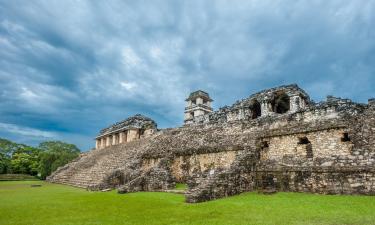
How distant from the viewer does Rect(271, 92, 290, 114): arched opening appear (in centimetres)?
2066

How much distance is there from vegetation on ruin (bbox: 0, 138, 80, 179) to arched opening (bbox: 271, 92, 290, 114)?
2622cm

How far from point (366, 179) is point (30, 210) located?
1033 centimetres

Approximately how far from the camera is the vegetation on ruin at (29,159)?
104 feet

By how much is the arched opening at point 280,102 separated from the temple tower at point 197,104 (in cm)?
1820

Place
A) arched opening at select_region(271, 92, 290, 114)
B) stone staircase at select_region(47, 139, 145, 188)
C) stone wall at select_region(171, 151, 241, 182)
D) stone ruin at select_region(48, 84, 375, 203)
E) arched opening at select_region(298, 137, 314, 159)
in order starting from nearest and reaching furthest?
stone ruin at select_region(48, 84, 375, 203), arched opening at select_region(298, 137, 314, 159), stone wall at select_region(171, 151, 241, 182), stone staircase at select_region(47, 139, 145, 188), arched opening at select_region(271, 92, 290, 114)

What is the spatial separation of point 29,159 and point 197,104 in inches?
1076

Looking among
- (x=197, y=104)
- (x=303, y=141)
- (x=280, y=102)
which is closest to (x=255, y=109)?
(x=280, y=102)

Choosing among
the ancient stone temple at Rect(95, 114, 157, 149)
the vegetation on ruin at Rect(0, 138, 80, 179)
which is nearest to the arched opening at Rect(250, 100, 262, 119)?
the ancient stone temple at Rect(95, 114, 157, 149)

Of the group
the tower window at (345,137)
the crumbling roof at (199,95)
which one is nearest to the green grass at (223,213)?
the tower window at (345,137)

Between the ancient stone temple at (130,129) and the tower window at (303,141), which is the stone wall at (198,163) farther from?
the ancient stone temple at (130,129)

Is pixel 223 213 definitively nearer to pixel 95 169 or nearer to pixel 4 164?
pixel 95 169

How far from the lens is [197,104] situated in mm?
40344

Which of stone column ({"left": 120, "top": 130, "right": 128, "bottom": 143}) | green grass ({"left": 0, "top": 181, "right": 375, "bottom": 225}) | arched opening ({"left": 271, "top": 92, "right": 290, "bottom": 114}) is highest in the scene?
arched opening ({"left": 271, "top": 92, "right": 290, "bottom": 114})

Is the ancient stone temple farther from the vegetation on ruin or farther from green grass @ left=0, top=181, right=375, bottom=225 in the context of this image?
green grass @ left=0, top=181, right=375, bottom=225
